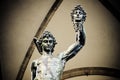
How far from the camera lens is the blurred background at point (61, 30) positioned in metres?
8.80

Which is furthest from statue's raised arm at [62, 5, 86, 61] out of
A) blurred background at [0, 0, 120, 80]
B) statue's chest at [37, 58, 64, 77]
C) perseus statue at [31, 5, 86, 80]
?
blurred background at [0, 0, 120, 80]

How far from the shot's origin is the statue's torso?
4.34 meters

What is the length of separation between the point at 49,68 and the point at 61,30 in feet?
16.1

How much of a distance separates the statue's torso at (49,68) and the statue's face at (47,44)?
0.10 m

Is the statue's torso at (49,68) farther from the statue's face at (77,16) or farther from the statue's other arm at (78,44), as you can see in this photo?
the statue's face at (77,16)

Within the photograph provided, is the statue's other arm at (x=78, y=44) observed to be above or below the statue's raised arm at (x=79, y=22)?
below

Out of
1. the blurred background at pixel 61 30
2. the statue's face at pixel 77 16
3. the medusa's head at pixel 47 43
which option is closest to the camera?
the statue's face at pixel 77 16

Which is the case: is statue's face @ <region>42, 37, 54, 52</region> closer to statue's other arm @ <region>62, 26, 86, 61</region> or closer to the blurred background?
statue's other arm @ <region>62, 26, 86, 61</region>

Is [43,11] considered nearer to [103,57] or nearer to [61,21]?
[61,21]

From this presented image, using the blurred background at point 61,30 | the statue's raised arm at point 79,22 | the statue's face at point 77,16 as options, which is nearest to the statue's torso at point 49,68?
the statue's raised arm at point 79,22

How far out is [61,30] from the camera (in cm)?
926

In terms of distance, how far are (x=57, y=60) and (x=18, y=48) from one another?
491 centimetres

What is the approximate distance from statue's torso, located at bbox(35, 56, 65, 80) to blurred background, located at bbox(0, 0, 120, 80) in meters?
4.32

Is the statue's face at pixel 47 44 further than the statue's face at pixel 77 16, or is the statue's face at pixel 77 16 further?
the statue's face at pixel 47 44
